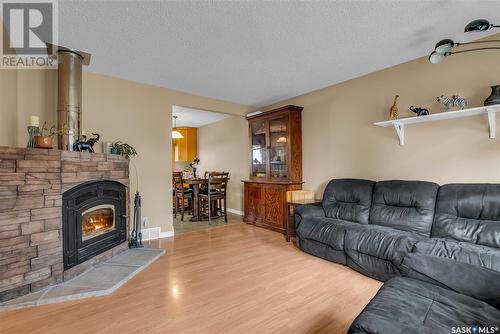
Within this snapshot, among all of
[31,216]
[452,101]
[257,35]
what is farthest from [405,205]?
[31,216]

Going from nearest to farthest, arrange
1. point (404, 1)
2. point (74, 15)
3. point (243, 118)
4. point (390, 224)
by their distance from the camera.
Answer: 1. point (404, 1)
2. point (74, 15)
3. point (390, 224)
4. point (243, 118)

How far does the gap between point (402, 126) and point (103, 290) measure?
12.1 feet

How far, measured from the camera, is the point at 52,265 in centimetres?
223

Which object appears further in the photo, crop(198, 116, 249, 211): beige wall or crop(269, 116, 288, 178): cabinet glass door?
crop(198, 116, 249, 211): beige wall

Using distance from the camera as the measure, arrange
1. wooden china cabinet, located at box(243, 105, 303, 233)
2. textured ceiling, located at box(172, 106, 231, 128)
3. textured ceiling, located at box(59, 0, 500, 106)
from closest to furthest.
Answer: textured ceiling, located at box(59, 0, 500, 106), wooden china cabinet, located at box(243, 105, 303, 233), textured ceiling, located at box(172, 106, 231, 128)

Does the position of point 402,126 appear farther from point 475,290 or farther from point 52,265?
point 52,265

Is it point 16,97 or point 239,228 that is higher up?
point 16,97

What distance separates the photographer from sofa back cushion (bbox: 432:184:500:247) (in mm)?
2131

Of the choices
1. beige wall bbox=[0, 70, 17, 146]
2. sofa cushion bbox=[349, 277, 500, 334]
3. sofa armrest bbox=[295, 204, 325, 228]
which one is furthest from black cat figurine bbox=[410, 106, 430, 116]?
beige wall bbox=[0, 70, 17, 146]

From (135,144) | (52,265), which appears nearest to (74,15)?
(135,144)

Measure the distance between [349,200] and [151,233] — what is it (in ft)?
9.81

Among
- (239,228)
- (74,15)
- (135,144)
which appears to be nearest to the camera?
(74,15)

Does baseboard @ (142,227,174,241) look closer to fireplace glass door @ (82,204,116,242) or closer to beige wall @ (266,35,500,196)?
fireplace glass door @ (82,204,116,242)

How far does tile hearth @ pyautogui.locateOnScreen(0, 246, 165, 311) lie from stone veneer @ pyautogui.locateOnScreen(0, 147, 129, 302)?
0.11m
